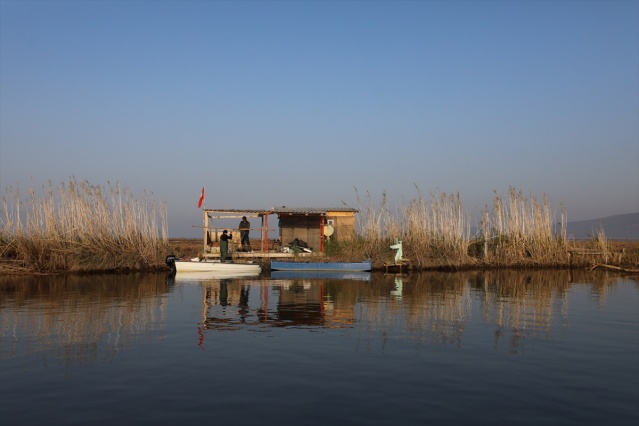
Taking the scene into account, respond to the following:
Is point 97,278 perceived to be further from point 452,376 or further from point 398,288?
point 452,376

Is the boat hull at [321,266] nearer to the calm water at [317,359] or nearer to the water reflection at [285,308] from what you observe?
the water reflection at [285,308]

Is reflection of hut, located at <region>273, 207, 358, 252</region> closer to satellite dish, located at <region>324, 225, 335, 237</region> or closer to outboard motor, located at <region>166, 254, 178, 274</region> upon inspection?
satellite dish, located at <region>324, 225, 335, 237</region>

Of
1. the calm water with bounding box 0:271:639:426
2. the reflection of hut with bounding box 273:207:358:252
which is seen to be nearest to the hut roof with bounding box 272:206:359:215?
the reflection of hut with bounding box 273:207:358:252

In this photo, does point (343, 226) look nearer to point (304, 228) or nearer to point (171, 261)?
point (304, 228)

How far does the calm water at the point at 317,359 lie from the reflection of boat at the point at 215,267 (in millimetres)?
7815

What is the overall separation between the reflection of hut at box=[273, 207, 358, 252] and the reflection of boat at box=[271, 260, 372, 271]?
463 centimetres

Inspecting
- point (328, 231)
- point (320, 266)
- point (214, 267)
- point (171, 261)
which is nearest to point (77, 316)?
point (214, 267)

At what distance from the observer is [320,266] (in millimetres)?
29984

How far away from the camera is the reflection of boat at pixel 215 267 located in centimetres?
2847

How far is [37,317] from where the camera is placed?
14984 mm

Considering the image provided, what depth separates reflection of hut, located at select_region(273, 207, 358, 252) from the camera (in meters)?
35.0

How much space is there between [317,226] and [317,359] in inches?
962

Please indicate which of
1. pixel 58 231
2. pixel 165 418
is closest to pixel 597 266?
pixel 58 231

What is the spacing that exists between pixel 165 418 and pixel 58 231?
23.3 metres
